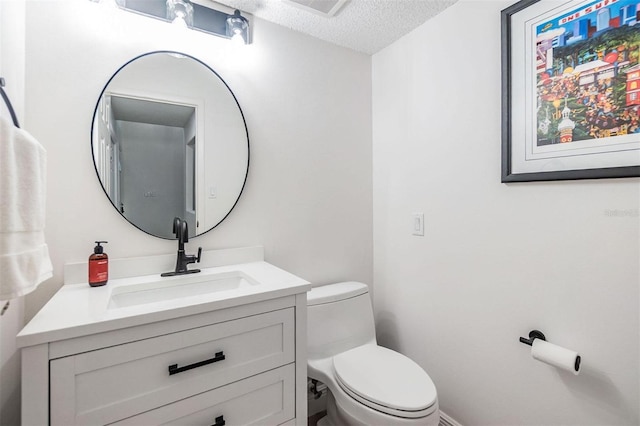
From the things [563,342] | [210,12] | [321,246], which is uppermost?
[210,12]

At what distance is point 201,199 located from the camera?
1.43m

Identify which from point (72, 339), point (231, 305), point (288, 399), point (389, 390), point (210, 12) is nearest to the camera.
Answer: point (72, 339)

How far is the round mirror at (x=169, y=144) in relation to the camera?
1257 millimetres

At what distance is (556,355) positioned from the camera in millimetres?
1040

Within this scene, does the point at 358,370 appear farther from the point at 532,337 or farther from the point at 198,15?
the point at 198,15

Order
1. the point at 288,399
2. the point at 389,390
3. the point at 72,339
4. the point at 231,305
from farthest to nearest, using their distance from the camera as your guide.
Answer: the point at 389,390
the point at 288,399
the point at 231,305
the point at 72,339

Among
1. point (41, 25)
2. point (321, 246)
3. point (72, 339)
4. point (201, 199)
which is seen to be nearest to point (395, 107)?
point (321, 246)

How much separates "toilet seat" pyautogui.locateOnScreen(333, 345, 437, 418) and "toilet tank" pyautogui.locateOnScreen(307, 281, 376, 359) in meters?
0.07

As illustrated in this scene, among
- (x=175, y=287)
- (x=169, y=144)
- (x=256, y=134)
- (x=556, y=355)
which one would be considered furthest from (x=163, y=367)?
(x=556, y=355)

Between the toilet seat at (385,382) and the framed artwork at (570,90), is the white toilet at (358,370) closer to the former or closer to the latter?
the toilet seat at (385,382)

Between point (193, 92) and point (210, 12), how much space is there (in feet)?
1.32

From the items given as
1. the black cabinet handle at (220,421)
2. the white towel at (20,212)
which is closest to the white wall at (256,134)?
the white towel at (20,212)

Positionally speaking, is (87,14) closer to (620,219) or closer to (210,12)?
(210,12)

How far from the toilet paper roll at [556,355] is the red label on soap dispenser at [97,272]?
1.66 metres
